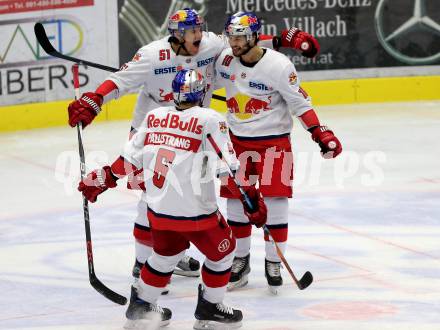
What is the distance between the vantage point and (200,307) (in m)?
5.61

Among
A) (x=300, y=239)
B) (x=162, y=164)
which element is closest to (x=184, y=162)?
(x=162, y=164)

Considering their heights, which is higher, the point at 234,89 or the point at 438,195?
the point at 234,89

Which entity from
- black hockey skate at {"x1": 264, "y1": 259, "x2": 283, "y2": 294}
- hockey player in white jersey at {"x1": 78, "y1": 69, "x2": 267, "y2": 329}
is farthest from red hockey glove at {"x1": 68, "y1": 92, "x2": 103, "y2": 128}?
black hockey skate at {"x1": 264, "y1": 259, "x2": 283, "y2": 294}

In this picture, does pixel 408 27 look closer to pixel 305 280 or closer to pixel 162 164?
pixel 305 280

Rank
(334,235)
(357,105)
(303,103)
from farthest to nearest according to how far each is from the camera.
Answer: (357,105)
(334,235)
(303,103)

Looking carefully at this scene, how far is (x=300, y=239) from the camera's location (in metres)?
7.33

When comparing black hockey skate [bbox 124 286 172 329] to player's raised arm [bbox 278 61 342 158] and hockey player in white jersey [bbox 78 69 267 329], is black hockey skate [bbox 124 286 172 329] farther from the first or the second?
player's raised arm [bbox 278 61 342 158]

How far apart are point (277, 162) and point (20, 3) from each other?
5361mm

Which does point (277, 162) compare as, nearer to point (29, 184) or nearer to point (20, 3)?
point (29, 184)

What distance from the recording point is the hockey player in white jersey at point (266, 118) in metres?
6.15

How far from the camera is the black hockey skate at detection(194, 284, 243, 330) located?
559cm

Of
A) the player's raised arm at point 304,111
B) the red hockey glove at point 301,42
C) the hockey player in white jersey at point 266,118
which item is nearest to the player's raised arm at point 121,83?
the hockey player in white jersey at point 266,118

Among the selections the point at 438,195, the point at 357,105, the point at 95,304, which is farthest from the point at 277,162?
the point at 357,105

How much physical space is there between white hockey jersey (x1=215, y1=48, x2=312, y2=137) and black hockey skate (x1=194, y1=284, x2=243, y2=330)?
109cm
